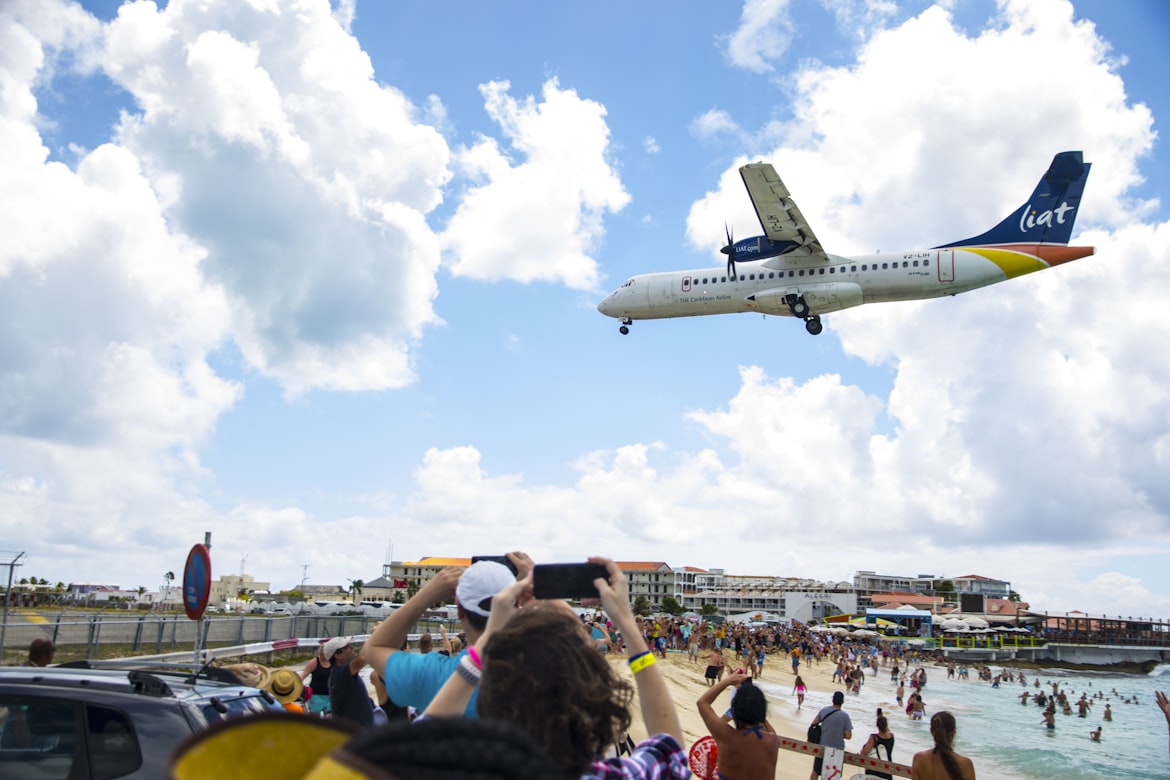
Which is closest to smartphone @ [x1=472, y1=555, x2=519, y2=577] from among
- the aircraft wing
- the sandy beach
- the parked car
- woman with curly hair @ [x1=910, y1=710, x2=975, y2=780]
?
the parked car

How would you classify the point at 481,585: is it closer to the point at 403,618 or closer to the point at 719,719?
the point at 403,618

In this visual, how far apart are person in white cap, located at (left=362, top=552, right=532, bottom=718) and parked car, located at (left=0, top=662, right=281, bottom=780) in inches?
47.5

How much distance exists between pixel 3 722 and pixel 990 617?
124 meters

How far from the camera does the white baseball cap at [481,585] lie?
308 cm

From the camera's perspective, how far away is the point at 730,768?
5227 mm

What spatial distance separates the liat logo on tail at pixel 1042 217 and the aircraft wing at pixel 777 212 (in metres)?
7.17

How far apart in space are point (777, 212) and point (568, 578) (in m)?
27.3

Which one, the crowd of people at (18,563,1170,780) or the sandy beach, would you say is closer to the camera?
the crowd of people at (18,563,1170,780)

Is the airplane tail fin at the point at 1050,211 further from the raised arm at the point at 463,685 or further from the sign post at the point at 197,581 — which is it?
the raised arm at the point at 463,685

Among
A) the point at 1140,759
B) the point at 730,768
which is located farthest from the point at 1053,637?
the point at 730,768

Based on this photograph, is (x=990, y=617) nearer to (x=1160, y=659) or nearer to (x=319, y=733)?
(x=1160, y=659)

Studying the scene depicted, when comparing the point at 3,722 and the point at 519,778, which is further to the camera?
the point at 3,722

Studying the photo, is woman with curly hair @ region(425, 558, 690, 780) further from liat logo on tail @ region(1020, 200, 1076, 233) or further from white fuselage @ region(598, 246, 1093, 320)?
liat logo on tail @ region(1020, 200, 1076, 233)

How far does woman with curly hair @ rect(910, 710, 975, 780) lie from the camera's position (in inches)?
216
